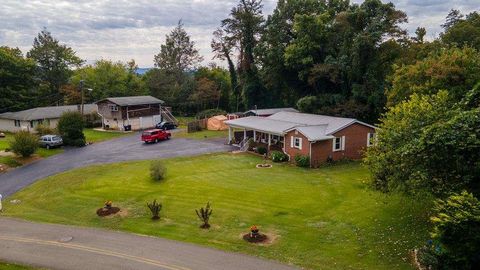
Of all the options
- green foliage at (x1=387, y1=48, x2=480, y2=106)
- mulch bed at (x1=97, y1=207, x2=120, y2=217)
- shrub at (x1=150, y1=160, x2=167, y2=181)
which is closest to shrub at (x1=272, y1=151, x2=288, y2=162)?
shrub at (x1=150, y1=160, x2=167, y2=181)

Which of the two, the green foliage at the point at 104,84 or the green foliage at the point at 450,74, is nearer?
the green foliage at the point at 450,74

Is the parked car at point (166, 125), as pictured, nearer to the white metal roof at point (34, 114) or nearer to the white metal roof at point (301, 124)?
the white metal roof at point (34, 114)

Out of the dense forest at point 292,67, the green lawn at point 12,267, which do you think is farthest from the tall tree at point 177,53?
the green lawn at point 12,267

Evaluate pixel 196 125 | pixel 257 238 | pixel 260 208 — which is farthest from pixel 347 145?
pixel 196 125

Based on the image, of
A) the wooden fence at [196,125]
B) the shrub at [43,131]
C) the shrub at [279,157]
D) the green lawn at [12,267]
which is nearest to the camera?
the green lawn at [12,267]

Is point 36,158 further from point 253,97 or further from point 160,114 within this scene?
point 253,97

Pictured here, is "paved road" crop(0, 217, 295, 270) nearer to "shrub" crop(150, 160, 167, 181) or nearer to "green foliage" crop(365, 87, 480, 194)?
"green foliage" crop(365, 87, 480, 194)
